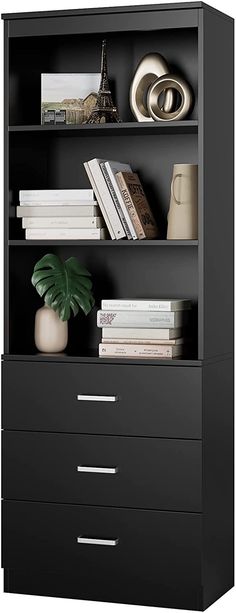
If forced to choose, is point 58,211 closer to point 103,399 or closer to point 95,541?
point 103,399

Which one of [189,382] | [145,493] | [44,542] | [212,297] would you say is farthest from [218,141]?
[44,542]

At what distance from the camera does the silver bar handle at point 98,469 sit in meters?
4.30

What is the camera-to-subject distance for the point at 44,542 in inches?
174

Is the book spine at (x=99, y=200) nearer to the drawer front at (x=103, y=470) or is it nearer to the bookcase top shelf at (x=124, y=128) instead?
the bookcase top shelf at (x=124, y=128)

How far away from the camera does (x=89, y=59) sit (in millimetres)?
4688

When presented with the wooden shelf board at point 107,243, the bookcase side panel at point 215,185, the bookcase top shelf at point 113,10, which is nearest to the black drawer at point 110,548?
the bookcase side panel at point 215,185

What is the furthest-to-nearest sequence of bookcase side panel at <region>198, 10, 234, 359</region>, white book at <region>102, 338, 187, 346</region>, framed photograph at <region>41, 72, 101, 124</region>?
framed photograph at <region>41, 72, 101, 124</region> → white book at <region>102, 338, 187, 346</region> → bookcase side panel at <region>198, 10, 234, 359</region>

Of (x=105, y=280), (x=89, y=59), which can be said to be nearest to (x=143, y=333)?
(x=105, y=280)

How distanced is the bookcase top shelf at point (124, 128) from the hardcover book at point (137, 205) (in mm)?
150

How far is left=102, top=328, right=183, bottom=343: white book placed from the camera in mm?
4301

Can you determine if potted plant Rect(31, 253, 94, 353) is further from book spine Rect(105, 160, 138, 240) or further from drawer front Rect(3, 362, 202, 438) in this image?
book spine Rect(105, 160, 138, 240)

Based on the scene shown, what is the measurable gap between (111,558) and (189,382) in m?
0.64

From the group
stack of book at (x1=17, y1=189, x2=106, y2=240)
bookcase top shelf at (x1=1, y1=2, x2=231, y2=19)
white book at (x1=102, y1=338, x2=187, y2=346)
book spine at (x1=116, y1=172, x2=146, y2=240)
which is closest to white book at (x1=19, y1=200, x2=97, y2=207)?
stack of book at (x1=17, y1=189, x2=106, y2=240)

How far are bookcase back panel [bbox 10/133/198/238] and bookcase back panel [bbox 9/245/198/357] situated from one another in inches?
4.0
